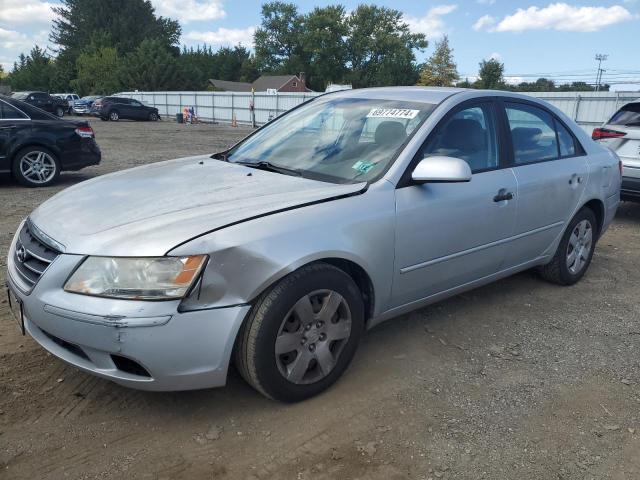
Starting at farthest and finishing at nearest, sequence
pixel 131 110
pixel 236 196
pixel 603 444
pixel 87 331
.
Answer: pixel 131 110 < pixel 236 196 < pixel 603 444 < pixel 87 331

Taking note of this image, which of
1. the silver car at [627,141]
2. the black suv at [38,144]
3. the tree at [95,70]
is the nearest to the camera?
the silver car at [627,141]

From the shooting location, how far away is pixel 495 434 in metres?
2.64

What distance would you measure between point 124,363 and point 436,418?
155 cm

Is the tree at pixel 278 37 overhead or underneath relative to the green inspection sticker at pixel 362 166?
overhead

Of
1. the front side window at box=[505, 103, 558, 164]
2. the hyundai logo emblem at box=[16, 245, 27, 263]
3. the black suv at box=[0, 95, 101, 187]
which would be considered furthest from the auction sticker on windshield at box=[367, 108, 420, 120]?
the black suv at box=[0, 95, 101, 187]

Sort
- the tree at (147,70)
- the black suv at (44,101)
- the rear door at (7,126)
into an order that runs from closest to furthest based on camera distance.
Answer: the rear door at (7,126) < the black suv at (44,101) < the tree at (147,70)

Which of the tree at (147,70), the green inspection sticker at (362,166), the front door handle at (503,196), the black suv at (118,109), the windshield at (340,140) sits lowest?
the front door handle at (503,196)

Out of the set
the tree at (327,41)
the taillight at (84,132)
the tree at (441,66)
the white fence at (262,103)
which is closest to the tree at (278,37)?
the tree at (327,41)

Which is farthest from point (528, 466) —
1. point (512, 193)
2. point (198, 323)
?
point (512, 193)

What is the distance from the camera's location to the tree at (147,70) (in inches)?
2089

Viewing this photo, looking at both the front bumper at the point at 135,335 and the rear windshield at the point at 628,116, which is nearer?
the front bumper at the point at 135,335

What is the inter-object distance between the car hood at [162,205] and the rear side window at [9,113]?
227 inches

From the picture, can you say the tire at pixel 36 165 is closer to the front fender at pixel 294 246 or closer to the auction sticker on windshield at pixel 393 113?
the auction sticker on windshield at pixel 393 113

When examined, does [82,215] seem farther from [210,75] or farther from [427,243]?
[210,75]
